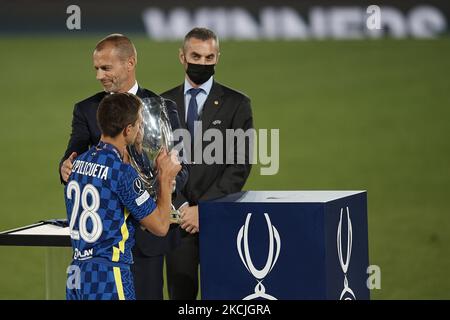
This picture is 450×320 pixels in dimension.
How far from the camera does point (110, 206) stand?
4.98 metres

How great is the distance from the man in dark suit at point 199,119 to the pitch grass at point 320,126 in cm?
261

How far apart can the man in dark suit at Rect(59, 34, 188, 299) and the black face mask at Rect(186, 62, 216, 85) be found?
0.58 metres

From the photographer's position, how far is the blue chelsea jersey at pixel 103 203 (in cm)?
495

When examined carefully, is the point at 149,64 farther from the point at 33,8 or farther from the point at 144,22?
the point at 33,8

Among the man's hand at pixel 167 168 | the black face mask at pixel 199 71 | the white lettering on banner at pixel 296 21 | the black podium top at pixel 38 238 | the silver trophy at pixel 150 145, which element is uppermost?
the white lettering on banner at pixel 296 21

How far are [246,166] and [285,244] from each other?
66.5 inches

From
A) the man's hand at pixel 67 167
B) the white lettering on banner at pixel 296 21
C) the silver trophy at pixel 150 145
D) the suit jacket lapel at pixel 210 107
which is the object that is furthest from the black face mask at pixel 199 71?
the white lettering on banner at pixel 296 21

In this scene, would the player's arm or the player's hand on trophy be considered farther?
the player's hand on trophy

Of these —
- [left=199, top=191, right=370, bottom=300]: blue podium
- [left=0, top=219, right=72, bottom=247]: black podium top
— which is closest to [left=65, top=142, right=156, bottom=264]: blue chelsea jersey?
[left=199, top=191, right=370, bottom=300]: blue podium

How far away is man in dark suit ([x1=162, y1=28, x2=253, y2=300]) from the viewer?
6.53 metres

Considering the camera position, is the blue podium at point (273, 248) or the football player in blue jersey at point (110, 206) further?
the football player in blue jersey at point (110, 206)

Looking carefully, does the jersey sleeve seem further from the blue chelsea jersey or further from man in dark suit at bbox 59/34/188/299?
man in dark suit at bbox 59/34/188/299

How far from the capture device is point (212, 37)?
6.54 meters

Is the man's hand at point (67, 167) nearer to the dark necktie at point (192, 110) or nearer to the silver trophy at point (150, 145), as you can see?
the silver trophy at point (150, 145)
